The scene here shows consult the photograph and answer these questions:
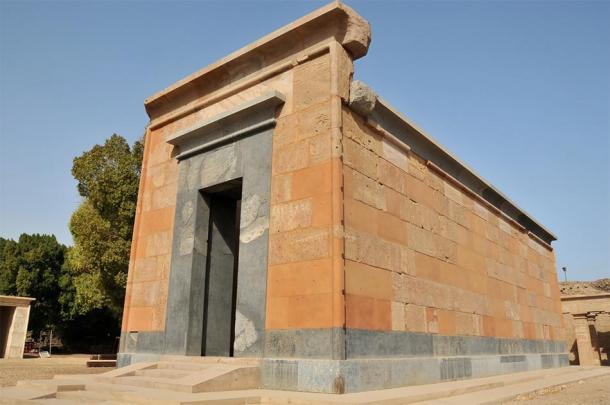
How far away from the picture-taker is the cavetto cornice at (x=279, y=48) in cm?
672

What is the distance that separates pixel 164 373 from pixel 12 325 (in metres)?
22.8

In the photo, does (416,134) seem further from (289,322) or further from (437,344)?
(289,322)

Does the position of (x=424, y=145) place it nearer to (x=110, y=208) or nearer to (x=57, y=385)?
(x=57, y=385)

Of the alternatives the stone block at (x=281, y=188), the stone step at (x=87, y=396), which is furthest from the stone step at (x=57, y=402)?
the stone block at (x=281, y=188)

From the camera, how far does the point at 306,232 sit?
245 inches

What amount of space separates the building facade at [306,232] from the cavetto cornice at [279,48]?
0.09 feet

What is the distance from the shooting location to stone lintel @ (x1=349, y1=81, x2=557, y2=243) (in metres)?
6.94

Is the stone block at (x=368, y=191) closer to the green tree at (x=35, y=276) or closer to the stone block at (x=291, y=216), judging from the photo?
the stone block at (x=291, y=216)

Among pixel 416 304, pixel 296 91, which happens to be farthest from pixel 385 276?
pixel 296 91

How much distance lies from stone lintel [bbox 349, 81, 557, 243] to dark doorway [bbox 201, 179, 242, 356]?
238 cm

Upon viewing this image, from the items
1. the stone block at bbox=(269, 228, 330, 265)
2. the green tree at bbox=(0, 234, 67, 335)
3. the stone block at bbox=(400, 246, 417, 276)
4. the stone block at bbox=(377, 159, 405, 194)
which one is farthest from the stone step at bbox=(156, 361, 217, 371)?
the green tree at bbox=(0, 234, 67, 335)

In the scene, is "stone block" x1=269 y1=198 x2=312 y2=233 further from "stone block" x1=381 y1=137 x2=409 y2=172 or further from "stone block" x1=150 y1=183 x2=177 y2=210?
"stone block" x1=150 y1=183 x2=177 y2=210

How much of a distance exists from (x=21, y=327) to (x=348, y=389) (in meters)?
24.9

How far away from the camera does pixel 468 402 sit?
17.6 feet
